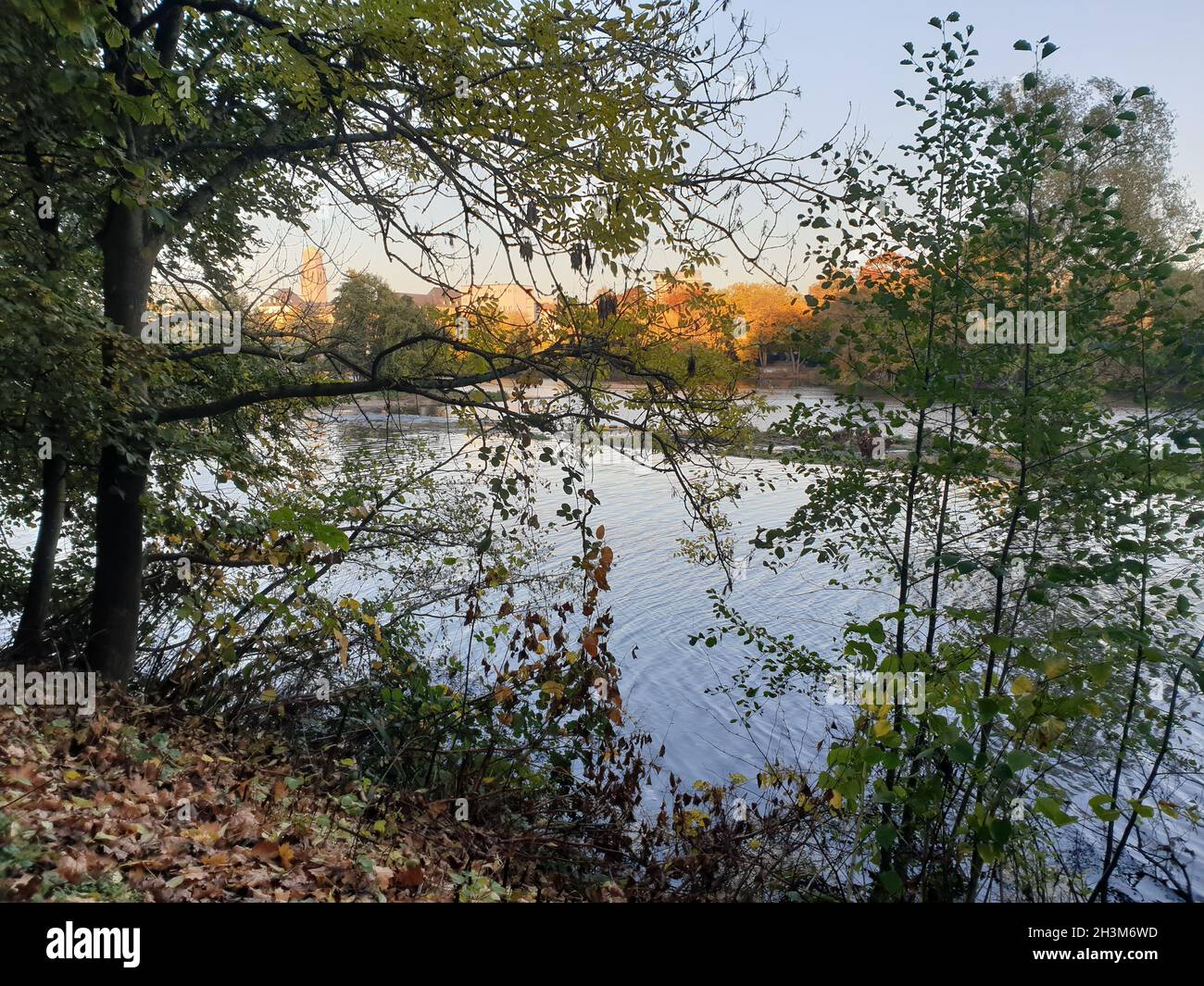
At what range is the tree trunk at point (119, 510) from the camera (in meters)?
6.77

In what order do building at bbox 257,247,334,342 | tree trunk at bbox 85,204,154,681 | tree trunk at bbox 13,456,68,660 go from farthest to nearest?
building at bbox 257,247,334,342, tree trunk at bbox 13,456,68,660, tree trunk at bbox 85,204,154,681

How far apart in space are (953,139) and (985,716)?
4.14 metres

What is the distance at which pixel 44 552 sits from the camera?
25.6ft

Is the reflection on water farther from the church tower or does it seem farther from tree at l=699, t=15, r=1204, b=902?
the church tower

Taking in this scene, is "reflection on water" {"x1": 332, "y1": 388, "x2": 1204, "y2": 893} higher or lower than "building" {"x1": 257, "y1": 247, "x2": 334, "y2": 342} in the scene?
lower

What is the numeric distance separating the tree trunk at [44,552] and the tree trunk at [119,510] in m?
1.17

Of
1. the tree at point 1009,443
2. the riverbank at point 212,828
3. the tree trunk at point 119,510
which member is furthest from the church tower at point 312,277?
the tree at point 1009,443

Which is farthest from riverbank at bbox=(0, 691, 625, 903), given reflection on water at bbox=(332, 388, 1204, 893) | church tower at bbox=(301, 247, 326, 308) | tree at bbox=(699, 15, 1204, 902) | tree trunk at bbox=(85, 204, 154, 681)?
church tower at bbox=(301, 247, 326, 308)

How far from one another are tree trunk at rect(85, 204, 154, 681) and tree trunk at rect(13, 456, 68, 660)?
117cm

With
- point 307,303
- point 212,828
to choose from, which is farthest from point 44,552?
point 212,828

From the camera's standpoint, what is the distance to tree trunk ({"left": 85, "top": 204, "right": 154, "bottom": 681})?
6773 mm

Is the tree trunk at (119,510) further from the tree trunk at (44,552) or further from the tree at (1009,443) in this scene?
the tree at (1009,443)

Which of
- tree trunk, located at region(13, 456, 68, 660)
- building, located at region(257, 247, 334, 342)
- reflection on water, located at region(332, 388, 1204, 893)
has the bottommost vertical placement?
reflection on water, located at region(332, 388, 1204, 893)

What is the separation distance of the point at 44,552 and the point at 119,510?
5.47 feet
